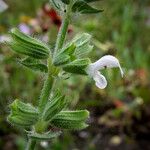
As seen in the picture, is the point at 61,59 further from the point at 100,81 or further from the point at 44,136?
the point at 44,136

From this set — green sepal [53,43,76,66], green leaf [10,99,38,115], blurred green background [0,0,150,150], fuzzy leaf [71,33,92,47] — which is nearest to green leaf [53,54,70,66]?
green sepal [53,43,76,66]

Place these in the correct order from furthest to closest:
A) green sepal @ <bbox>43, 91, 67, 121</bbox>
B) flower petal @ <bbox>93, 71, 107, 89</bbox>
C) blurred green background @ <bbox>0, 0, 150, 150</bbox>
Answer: blurred green background @ <bbox>0, 0, 150, 150</bbox> < green sepal @ <bbox>43, 91, 67, 121</bbox> < flower petal @ <bbox>93, 71, 107, 89</bbox>

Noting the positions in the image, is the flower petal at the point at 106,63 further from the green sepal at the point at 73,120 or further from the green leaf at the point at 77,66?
the green sepal at the point at 73,120

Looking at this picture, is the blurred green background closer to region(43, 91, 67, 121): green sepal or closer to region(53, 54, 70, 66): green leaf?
region(43, 91, 67, 121): green sepal

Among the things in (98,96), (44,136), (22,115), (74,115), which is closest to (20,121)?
(22,115)

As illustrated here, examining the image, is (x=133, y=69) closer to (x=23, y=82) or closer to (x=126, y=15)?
(x=126, y=15)

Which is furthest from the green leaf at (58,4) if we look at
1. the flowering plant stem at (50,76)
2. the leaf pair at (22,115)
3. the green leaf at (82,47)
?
the leaf pair at (22,115)

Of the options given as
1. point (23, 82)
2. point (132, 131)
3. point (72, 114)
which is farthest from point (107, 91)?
point (72, 114)
